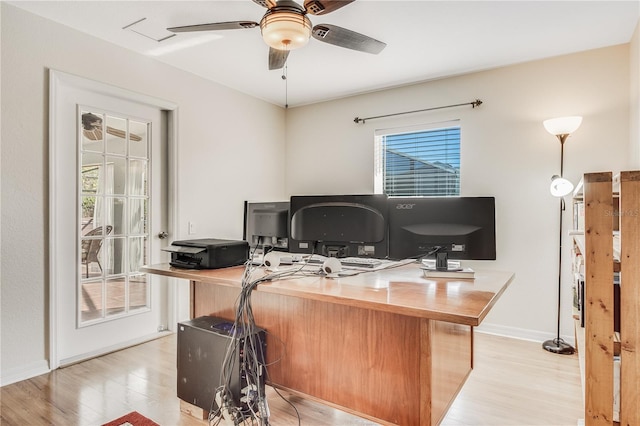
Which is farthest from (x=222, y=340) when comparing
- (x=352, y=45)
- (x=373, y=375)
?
(x=352, y=45)

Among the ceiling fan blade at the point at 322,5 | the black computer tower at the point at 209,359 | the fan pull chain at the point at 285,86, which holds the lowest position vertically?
the black computer tower at the point at 209,359

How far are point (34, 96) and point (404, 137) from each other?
327cm

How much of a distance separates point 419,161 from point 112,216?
301cm

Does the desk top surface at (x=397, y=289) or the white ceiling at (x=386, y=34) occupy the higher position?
the white ceiling at (x=386, y=34)

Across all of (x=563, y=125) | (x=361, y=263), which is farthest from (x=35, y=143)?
(x=563, y=125)

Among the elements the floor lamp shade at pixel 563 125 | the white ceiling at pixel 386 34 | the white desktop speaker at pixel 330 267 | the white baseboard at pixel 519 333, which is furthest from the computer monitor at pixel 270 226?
the white baseboard at pixel 519 333

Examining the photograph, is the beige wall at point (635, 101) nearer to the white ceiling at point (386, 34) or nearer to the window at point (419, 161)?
the white ceiling at point (386, 34)

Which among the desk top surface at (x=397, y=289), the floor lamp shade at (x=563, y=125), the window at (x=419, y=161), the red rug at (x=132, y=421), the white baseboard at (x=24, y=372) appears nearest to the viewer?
the desk top surface at (x=397, y=289)

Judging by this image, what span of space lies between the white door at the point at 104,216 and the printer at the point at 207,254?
45.4 inches

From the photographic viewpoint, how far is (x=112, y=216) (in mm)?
2936

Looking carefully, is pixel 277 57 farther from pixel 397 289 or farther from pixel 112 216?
pixel 112 216

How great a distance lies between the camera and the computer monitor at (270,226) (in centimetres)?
211

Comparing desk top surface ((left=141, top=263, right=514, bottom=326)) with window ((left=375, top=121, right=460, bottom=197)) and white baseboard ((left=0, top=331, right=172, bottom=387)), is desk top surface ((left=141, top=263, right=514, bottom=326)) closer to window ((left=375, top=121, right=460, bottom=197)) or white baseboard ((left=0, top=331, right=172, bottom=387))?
white baseboard ((left=0, top=331, right=172, bottom=387))

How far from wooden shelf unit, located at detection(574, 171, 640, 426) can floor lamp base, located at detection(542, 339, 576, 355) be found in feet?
5.55
